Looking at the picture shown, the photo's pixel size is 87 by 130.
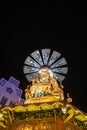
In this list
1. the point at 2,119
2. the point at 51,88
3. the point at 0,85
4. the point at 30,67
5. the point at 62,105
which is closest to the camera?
the point at 62,105

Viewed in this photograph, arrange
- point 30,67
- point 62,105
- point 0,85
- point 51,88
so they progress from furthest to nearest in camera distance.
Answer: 1. point 0,85
2. point 30,67
3. point 51,88
4. point 62,105

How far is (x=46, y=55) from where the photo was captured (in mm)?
24484

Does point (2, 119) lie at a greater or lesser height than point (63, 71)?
lesser

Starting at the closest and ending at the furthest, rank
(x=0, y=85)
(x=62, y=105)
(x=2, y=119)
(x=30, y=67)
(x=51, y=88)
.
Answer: (x=62, y=105), (x=2, y=119), (x=51, y=88), (x=30, y=67), (x=0, y=85)

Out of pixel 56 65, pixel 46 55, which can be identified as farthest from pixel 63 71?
pixel 46 55

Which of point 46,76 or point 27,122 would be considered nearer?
point 27,122

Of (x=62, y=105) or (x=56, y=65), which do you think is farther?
(x=56, y=65)

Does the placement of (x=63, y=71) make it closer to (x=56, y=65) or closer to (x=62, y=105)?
(x=56, y=65)

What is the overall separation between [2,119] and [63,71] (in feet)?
37.1

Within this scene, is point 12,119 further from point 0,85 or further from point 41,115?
point 0,85

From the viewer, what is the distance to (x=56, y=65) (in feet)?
77.7

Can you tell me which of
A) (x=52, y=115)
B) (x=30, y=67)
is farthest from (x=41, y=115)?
(x=30, y=67)

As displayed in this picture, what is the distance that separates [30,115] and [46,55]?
1184cm

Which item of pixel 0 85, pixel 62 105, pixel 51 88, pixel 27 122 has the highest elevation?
pixel 0 85
